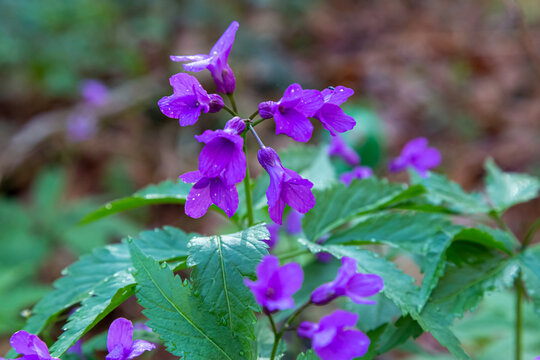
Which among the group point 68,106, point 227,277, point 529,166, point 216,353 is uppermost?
point 227,277

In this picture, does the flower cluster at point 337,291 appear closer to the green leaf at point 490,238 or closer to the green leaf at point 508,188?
the green leaf at point 490,238

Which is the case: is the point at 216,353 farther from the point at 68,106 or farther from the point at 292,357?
the point at 68,106

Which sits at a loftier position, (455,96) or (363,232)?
(363,232)

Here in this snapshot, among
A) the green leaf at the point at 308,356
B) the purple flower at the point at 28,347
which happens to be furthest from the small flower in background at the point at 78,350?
the green leaf at the point at 308,356

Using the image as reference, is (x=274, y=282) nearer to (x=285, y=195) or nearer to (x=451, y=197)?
(x=285, y=195)

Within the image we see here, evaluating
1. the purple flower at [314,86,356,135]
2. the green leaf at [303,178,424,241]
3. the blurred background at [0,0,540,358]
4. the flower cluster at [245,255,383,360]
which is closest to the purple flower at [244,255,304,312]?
the flower cluster at [245,255,383,360]

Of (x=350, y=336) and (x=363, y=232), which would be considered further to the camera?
(x=363, y=232)

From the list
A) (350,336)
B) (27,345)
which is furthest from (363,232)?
(27,345)
